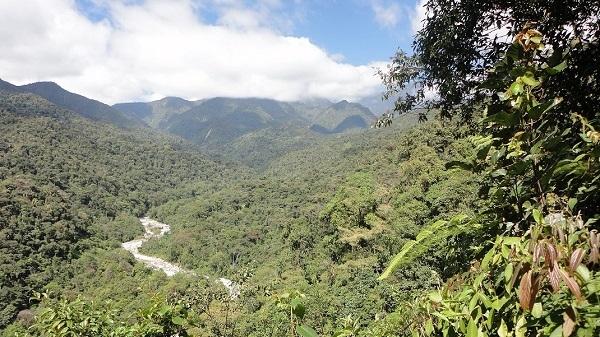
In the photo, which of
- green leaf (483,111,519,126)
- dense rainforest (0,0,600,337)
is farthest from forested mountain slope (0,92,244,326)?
green leaf (483,111,519,126)

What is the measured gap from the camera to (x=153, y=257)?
74438 mm

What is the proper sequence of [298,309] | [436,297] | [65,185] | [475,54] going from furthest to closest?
[65,185]
[475,54]
[298,309]
[436,297]

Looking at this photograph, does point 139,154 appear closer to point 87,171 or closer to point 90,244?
point 87,171

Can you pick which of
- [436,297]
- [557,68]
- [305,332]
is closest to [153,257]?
[305,332]

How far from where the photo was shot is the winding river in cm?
6617

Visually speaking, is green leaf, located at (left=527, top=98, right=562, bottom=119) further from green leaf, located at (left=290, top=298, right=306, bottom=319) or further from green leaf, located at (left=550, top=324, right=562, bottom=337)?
green leaf, located at (left=290, top=298, right=306, bottom=319)

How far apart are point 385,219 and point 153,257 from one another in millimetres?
48856

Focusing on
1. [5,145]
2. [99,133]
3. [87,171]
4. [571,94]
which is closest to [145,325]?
[571,94]

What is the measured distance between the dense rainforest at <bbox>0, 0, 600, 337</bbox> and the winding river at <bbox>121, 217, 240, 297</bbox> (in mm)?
2265

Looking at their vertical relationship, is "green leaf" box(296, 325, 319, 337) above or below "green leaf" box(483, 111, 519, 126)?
below

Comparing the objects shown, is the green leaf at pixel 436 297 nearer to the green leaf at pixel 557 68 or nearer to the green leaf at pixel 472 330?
the green leaf at pixel 472 330

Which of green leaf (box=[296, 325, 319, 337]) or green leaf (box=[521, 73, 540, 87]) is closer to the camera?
green leaf (box=[521, 73, 540, 87])

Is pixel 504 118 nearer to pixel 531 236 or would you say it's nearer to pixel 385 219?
pixel 531 236

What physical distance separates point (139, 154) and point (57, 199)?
7242cm
